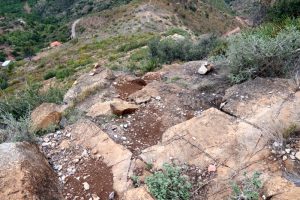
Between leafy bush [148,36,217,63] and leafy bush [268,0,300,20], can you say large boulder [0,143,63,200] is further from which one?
leafy bush [268,0,300,20]

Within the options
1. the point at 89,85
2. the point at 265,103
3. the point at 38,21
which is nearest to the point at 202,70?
the point at 265,103

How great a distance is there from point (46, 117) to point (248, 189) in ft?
12.9

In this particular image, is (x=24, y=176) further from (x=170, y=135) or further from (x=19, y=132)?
(x=170, y=135)

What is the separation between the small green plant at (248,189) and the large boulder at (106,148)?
133 cm

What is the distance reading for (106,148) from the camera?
5.42m

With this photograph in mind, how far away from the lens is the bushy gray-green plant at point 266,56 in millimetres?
6223

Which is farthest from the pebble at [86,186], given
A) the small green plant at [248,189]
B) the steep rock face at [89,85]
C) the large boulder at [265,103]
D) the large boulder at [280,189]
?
the steep rock face at [89,85]

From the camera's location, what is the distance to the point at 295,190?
390 centimetres

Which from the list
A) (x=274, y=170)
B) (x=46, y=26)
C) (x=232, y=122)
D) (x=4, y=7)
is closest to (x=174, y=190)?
(x=274, y=170)

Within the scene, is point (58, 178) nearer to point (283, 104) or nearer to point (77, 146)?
point (77, 146)

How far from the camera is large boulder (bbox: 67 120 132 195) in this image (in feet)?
15.8

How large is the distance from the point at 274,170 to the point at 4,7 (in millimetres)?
78683

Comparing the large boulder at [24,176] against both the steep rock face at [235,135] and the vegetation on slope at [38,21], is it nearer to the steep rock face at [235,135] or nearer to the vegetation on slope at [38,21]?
the steep rock face at [235,135]

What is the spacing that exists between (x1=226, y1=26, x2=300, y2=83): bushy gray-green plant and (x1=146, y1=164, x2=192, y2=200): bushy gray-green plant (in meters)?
2.56
